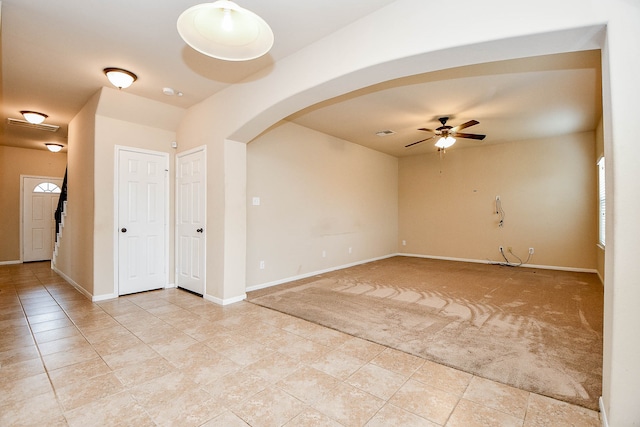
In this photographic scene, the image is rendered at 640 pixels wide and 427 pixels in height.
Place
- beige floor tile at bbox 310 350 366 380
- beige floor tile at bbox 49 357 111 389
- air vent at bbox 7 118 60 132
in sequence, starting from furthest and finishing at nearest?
air vent at bbox 7 118 60 132 → beige floor tile at bbox 310 350 366 380 → beige floor tile at bbox 49 357 111 389

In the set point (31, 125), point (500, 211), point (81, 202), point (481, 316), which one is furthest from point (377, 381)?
point (31, 125)

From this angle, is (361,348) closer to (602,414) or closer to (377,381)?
(377,381)

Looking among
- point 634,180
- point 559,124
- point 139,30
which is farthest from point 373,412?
point 559,124

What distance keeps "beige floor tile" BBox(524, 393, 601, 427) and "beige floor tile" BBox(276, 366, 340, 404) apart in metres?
1.21

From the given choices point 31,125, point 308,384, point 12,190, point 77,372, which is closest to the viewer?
point 308,384

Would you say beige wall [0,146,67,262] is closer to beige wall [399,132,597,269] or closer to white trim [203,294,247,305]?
white trim [203,294,247,305]

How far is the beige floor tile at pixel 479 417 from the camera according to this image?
1696 millimetres

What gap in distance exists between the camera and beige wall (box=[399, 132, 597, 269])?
19.3 ft

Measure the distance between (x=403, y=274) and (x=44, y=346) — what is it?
17.1ft

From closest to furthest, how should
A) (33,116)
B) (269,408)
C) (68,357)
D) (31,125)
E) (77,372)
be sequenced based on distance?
(269,408) < (77,372) < (68,357) < (33,116) < (31,125)

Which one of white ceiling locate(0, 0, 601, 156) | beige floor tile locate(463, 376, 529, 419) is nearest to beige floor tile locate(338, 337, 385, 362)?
beige floor tile locate(463, 376, 529, 419)

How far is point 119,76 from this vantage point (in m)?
3.37

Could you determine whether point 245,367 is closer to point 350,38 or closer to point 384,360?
point 384,360

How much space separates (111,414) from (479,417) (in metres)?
2.23
